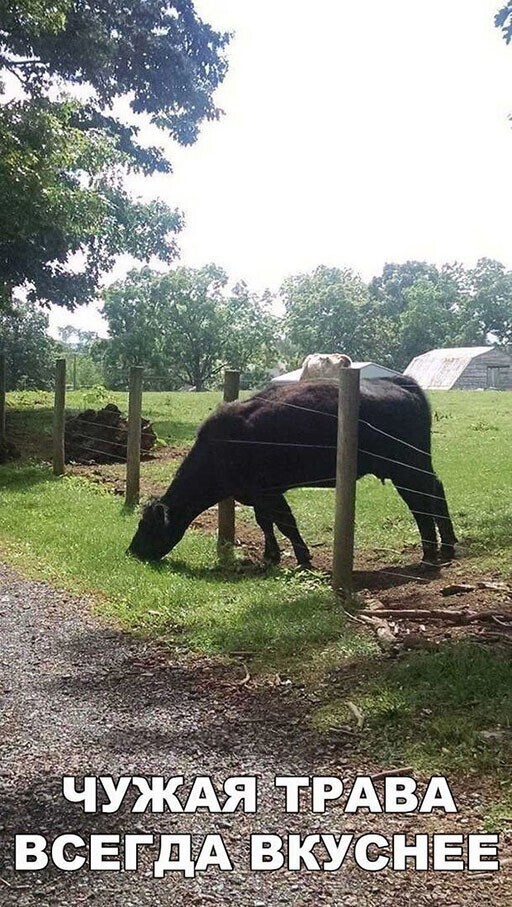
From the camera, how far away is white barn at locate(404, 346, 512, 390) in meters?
49.2

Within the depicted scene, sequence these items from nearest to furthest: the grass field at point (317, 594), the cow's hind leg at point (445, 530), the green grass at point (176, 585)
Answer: the grass field at point (317, 594), the green grass at point (176, 585), the cow's hind leg at point (445, 530)

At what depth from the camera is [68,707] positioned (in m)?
4.98

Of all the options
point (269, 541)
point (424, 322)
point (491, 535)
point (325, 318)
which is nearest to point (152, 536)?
point (269, 541)

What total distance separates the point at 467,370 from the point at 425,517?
138 feet

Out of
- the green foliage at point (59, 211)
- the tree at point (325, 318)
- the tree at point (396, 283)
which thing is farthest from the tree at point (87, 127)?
the tree at point (396, 283)

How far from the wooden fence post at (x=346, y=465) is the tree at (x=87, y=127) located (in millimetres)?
9149

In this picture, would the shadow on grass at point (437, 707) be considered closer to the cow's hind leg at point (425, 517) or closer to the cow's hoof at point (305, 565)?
the cow's hoof at point (305, 565)

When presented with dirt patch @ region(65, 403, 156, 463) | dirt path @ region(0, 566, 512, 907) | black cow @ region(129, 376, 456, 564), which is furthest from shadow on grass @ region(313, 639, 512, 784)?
dirt patch @ region(65, 403, 156, 463)

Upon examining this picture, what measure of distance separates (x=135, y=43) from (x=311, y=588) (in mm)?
18264

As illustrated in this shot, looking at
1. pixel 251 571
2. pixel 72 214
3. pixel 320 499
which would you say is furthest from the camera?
pixel 72 214

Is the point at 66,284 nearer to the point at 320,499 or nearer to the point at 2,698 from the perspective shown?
the point at 320,499

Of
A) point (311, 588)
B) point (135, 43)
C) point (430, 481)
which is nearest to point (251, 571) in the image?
point (311, 588)

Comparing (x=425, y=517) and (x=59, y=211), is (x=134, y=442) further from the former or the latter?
(x=59, y=211)

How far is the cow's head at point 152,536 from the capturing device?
8852 mm
